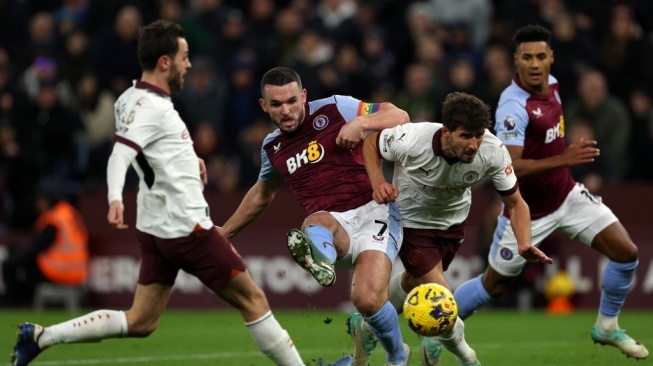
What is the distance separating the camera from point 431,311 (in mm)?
8539

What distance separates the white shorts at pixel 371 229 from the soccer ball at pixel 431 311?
500mm

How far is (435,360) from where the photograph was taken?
10.1 metres

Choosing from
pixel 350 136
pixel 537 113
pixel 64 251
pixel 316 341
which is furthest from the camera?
pixel 64 251

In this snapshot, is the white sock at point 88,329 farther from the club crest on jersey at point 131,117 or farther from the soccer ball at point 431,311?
the soccer ball at point 431,311

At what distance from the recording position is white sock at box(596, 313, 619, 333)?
419 inches

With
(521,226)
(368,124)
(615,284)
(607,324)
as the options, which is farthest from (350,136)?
(607,324)

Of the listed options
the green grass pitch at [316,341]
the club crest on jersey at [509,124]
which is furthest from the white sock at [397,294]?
the club crest on jersey at [509,124]

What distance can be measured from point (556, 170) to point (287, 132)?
101 inches

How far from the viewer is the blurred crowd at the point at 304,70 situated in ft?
56.0

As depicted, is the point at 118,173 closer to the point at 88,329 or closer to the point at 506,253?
the point at 88,329

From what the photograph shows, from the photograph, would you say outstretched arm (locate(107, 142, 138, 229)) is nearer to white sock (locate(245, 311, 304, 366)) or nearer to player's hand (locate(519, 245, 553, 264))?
white sock (locate(245, 311, 304, 366))

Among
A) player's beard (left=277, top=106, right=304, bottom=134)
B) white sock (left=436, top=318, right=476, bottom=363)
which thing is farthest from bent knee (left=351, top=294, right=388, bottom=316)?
player's beard (left=277, top=106, right=304, bottom=134)

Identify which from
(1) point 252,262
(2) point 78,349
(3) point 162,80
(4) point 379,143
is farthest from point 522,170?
(1) point 252,262

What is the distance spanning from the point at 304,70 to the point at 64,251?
4332 millimetres
